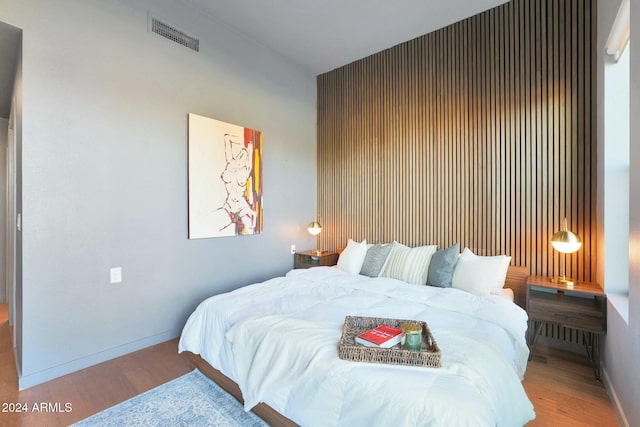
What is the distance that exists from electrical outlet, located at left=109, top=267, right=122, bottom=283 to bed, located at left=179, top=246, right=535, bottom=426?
0.91 m

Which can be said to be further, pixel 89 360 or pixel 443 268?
pixel 443 268

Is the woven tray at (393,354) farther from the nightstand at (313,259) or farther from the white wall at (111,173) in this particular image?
the nightstand at (313,259)

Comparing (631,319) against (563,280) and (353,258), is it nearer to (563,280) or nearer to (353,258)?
(563,280)

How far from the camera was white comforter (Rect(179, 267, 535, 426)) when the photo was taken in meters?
1.18

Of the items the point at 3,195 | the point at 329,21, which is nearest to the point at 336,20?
the point at 329,21

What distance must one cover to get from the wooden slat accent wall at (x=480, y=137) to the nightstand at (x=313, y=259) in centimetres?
27

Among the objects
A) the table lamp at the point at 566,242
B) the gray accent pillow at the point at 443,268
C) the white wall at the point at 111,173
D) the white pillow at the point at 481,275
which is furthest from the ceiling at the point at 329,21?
the white pillow at the point at 481,275

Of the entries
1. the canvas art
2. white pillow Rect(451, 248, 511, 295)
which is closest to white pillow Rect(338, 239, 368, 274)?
white pillow Rect(451, 248, 511, 295)

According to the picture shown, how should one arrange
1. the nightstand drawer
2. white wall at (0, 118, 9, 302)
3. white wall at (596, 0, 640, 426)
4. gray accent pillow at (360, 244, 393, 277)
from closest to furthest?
white wall at (596, 0, 640, 426), the nightstand drawer, gray accent pillow at (360, 244, 393, 277), white wall at (0, 118, 9, 302)

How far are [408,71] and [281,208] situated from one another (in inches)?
94.8

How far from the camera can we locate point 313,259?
13.8 feet

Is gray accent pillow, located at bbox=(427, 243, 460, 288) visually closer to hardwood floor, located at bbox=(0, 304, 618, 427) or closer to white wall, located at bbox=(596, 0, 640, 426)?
hardwood floor, located at bbox=(0, 304, 618, 427)

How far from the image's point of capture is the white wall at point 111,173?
2.19m

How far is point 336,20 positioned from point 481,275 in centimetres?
306
